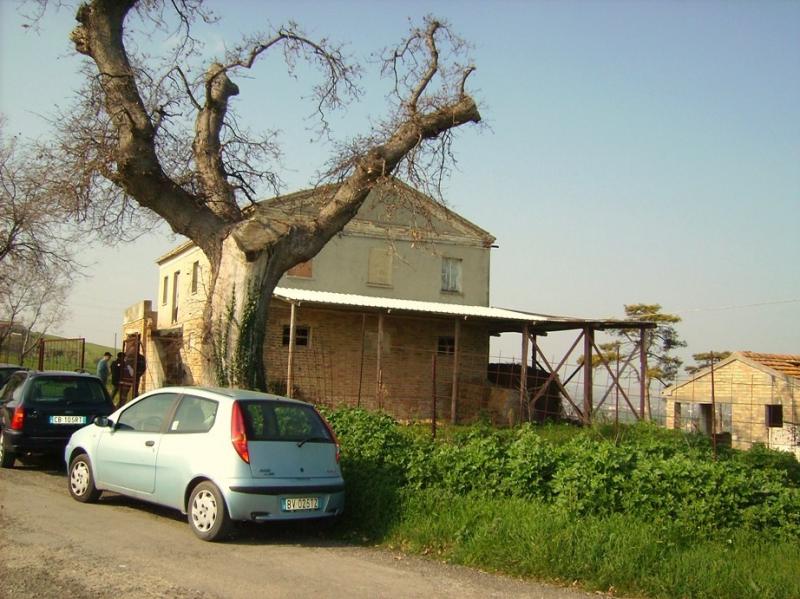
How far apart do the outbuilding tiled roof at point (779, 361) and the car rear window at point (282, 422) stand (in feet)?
70.3

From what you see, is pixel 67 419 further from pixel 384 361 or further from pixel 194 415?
pixel 384 361

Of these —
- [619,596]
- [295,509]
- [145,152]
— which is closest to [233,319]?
[145,152]

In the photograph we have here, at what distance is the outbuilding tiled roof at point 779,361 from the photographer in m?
25.6

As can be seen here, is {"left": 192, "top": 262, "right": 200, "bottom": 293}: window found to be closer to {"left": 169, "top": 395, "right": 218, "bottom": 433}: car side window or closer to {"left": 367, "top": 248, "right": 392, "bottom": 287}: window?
{"left": 367, "top": 248, "right": 392, "bottom": 287}: window

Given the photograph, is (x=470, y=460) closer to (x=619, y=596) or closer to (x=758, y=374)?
(x=619, y=596)

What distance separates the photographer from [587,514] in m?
7.56

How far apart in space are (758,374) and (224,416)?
22.5m

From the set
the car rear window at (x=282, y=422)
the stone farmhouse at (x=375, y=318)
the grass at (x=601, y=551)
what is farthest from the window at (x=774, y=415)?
the car rear window at (x=282, y=422)

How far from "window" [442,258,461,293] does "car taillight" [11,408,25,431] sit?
19.6 meters

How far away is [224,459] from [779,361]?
78.6 feet

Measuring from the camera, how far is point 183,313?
1223 inches

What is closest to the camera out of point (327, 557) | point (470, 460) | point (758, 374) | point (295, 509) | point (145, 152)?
point (327, 557)

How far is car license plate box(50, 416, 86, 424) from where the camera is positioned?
12.3m

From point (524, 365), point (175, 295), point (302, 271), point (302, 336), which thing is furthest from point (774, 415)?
point (175, 295)
